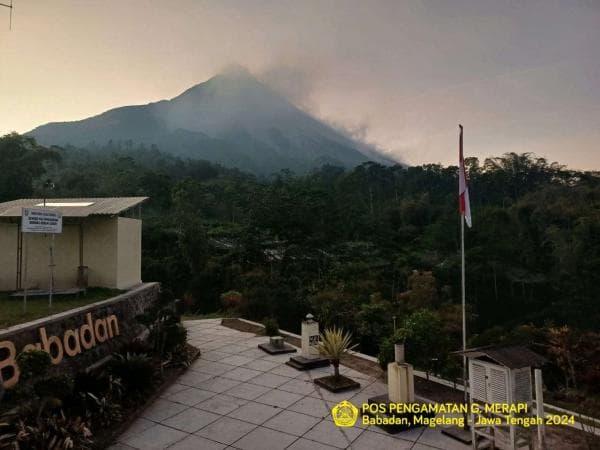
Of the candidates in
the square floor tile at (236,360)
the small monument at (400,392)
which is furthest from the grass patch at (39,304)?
the small monument at (400,392)

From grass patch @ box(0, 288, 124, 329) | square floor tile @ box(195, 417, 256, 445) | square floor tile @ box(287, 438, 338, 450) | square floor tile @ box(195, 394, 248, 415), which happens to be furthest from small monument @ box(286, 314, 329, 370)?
grass patch @ box(0, 288, 124, 329)

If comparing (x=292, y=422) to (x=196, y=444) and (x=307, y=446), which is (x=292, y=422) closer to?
(x=307, y=446)

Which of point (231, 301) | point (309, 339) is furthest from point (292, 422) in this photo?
point (231, 301)

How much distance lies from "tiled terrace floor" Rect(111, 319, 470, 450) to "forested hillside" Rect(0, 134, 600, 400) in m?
2.47

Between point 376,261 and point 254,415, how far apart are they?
3477 cm

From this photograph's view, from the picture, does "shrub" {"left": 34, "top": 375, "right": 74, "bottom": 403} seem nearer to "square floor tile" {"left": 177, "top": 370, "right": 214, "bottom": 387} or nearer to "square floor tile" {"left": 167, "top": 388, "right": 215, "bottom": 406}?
"square floor tile" {"left": 167, "top": 388, "right": 215, "bottom": 406}

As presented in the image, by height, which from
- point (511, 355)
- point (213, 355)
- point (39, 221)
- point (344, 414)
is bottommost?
point (213, 355)

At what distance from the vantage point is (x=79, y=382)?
7.92 meters

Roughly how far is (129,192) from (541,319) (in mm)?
49555

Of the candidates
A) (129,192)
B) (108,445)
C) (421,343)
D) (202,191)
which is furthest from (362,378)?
(202,191)

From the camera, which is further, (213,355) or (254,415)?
(213,355)

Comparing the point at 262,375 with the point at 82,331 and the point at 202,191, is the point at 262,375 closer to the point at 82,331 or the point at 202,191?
the point at 82,331

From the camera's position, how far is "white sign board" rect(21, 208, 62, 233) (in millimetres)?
9586

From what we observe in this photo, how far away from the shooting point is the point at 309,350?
1176cm
